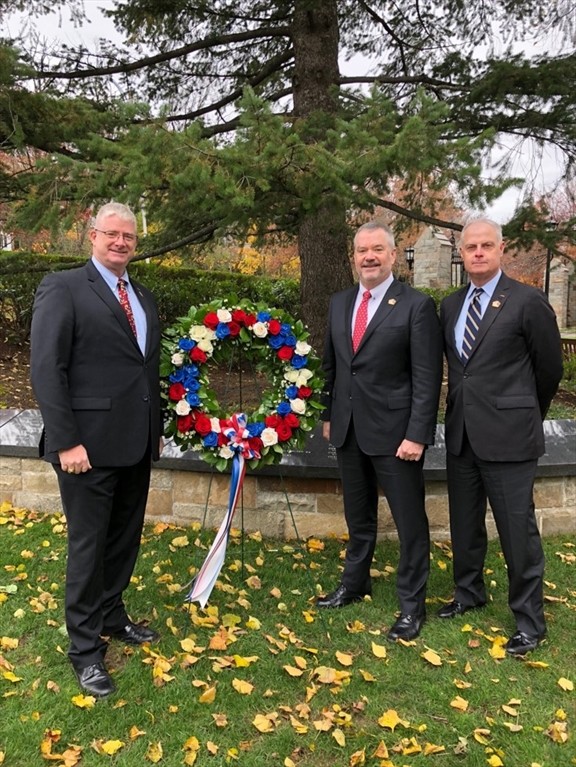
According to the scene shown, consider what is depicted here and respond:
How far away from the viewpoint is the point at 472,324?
9.85 feet

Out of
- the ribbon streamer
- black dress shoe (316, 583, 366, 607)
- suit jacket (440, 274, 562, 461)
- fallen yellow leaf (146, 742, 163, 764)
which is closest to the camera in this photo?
fallen yellow leaf (146, 742, 163, 764)

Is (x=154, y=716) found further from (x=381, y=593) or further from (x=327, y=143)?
(x=327, y=143)

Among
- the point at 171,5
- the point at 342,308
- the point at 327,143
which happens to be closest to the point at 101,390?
the point at 342,308

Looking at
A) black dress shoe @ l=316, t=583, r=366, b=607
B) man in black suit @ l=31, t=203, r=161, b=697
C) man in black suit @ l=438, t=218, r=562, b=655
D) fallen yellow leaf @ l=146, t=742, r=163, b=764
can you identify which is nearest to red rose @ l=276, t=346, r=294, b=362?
man in black suit @ l=31, t=203, r=161, b=697

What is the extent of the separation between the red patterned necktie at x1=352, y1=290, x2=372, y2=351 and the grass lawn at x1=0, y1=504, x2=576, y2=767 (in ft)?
4.94

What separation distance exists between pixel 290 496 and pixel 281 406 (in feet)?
3.78

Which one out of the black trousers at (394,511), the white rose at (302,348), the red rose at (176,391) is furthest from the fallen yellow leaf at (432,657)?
the red rose at (176,391)

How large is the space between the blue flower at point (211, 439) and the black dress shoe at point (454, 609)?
155 cm

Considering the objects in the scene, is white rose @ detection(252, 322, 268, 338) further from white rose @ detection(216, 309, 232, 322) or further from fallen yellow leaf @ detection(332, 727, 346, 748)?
fallen yellow leaf @ detection(332, 727, 346, 748)

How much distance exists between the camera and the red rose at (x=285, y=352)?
129 inches

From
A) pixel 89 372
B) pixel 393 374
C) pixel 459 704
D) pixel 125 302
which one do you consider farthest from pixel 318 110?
pixel 459 704

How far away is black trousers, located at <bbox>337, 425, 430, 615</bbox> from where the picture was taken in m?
3.11

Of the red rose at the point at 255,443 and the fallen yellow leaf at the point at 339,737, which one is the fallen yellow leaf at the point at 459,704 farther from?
the red rose at the point at 255,443

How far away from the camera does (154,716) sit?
2.50 m
